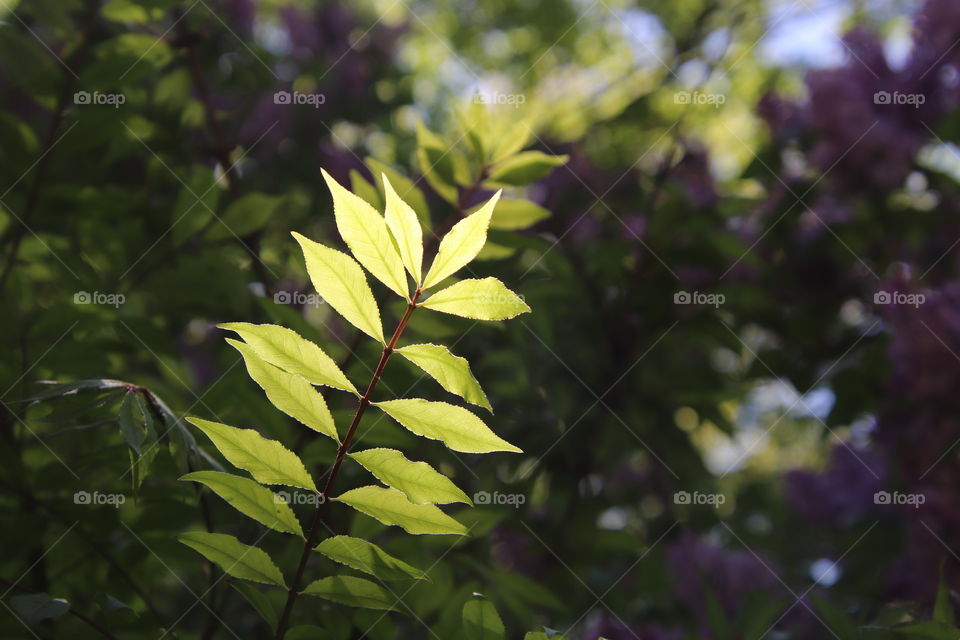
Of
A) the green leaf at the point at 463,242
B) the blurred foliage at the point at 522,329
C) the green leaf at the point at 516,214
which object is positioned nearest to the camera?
the green leaf at the point at 463,242

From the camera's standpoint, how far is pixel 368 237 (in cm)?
66

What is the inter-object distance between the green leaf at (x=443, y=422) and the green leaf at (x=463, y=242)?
0.10 m

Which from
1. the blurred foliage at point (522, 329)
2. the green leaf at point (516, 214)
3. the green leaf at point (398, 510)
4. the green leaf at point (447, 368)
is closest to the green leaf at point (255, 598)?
the blurred foliage at point (522, 329)

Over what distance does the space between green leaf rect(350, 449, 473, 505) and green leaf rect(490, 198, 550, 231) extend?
0.54 meters

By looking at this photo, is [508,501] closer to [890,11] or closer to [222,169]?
[222,169]

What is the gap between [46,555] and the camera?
1.02 meters

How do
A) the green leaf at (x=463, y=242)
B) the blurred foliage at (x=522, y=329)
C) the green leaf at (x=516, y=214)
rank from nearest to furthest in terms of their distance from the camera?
the green leaf at (x=463, y=242), the blurred foliage at (x=522, y=329), the green leaf at (x=516, y=214)

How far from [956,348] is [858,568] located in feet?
1.74

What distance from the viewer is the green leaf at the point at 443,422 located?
0.66m

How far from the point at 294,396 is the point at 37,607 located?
27 centimetres

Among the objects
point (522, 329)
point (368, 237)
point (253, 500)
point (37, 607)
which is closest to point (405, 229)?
point (368, 237)

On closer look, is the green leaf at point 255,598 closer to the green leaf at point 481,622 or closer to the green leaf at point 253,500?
the green leaf at point 253,500

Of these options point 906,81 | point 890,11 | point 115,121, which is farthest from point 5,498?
point 890,11

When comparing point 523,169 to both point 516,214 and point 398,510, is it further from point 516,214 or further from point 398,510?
point 398,510
